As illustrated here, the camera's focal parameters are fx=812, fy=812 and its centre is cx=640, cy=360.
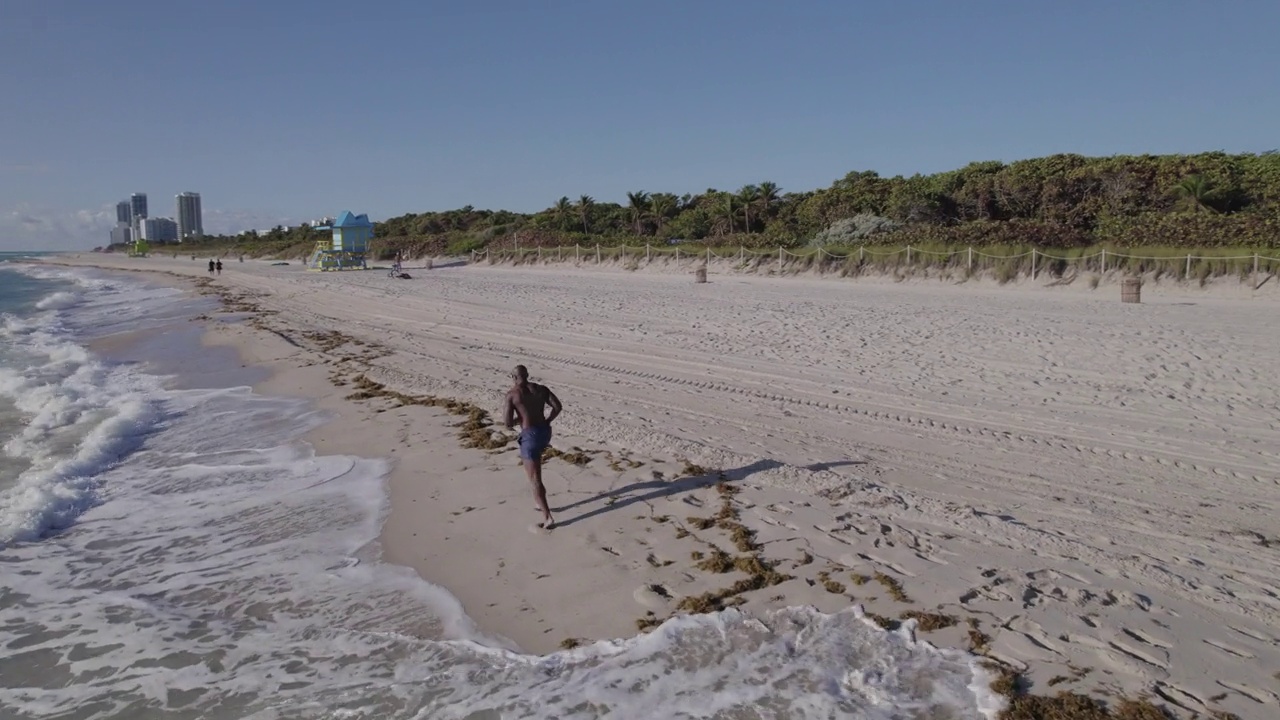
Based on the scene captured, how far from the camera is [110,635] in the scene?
16.6 ft

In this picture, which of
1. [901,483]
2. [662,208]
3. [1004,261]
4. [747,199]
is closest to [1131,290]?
[1004,261]

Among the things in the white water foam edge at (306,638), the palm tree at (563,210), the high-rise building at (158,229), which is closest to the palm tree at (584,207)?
the palm tree at (563,210)

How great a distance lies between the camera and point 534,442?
627 cm

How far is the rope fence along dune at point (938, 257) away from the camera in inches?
788

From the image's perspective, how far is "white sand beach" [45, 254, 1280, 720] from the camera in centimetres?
450

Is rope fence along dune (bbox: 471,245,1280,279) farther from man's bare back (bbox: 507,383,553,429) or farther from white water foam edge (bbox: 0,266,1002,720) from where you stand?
white water foam edge (bbox: 0,266,1002,720)

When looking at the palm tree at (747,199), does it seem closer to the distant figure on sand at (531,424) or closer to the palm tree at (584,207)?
the palm tree at (584,207)

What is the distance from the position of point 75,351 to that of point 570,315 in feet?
36.8

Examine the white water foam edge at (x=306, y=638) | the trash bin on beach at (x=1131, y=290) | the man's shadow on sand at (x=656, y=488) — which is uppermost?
the trash bin on beach at (x=1131, y=290)

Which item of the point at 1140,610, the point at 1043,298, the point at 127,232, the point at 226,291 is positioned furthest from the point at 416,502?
the point at 127,232

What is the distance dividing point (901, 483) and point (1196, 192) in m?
34.2

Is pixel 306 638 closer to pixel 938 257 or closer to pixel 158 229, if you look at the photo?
pixel 938 257

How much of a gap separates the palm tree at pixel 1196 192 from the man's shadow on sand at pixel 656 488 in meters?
33.7

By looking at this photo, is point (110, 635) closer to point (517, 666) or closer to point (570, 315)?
point (517, 666)
